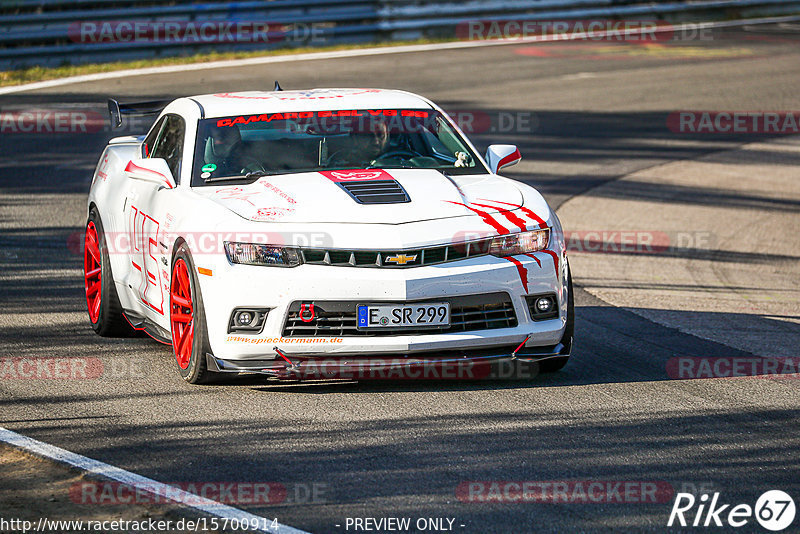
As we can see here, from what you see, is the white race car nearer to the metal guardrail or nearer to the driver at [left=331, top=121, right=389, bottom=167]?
the driver at [left=331, top=121, right=389, bottom=167]

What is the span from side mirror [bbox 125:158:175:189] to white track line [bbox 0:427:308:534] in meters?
1.93

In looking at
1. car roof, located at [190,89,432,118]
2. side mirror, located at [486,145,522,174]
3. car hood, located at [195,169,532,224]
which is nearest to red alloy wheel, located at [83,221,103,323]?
car roof, located at [190,89,432,118]

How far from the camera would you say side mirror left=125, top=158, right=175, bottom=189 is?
718 cm

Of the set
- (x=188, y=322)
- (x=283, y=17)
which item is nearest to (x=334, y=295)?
(x=188, y=322)

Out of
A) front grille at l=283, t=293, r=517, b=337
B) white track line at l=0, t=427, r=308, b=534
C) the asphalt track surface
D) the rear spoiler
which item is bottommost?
the asphalt track surface

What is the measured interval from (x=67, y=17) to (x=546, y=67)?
8884 millimetres

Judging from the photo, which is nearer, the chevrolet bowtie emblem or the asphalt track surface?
the asphalt track surface

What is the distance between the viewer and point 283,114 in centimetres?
761

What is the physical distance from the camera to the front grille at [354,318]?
623 centimetres

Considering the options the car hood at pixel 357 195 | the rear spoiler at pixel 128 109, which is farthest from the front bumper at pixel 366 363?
the rear spoiler at pixel 128 109

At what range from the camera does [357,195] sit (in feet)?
22.0

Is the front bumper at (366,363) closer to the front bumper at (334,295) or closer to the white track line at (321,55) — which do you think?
the front bumper at (334,295)

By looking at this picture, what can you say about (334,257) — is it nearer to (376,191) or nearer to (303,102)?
(376,191)

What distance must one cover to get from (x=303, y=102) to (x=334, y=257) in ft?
6.10
